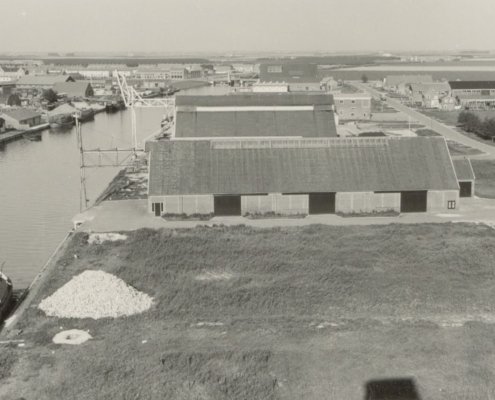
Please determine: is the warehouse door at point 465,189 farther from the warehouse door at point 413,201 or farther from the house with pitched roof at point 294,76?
the house with pitched roof at point 294,76

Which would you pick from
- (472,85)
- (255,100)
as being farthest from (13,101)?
(472,85)

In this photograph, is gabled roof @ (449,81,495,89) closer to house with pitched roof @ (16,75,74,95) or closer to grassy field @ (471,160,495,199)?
grassy field @ (471,160,495,199)

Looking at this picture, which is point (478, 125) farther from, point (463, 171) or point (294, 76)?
point (294, 76)

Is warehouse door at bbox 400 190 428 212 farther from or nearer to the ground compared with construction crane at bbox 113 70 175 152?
nearer to the ground

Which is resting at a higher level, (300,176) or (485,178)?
(300,176)

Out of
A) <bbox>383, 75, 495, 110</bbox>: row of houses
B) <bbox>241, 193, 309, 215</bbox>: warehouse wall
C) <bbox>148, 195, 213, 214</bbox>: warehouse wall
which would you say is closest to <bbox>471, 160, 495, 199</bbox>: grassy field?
<bbox>241, 193, 309, 215</bbox>: warehouse wall
